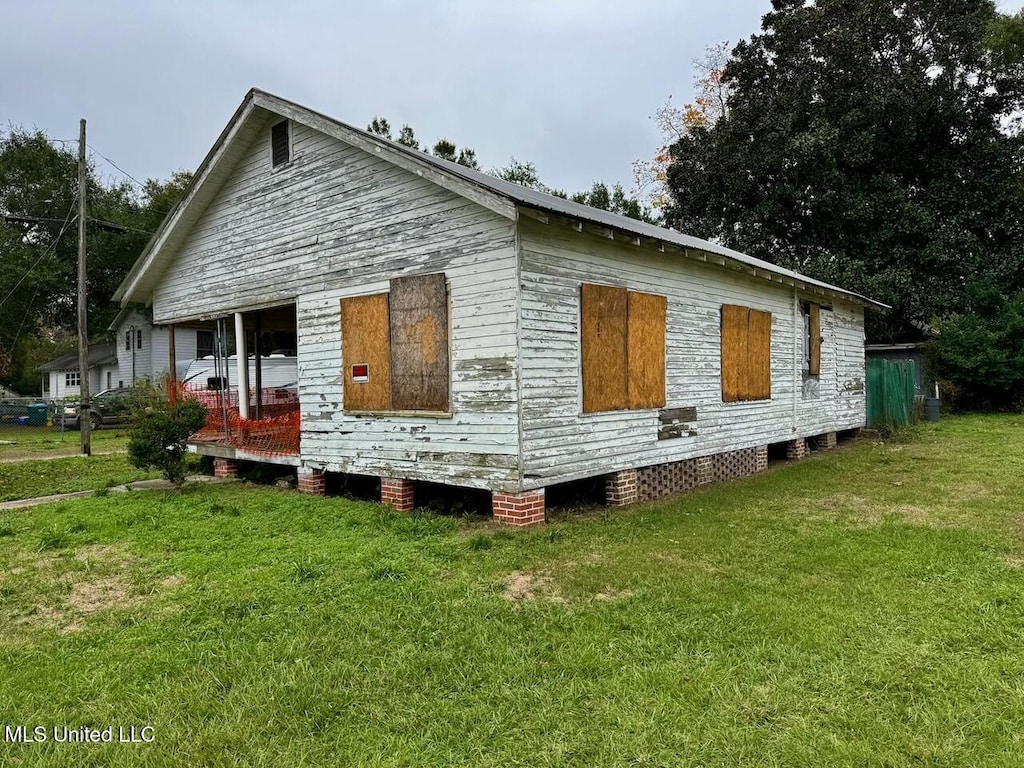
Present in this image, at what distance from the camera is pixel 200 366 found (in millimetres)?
20922

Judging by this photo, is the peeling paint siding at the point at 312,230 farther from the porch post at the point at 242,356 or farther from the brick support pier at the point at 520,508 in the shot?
the brick support pier at the point at 520,508

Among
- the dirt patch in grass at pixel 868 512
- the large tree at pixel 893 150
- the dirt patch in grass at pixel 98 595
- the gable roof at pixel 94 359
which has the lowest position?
the dirt patch in grass at pixel 868 512

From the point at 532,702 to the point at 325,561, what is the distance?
2.94 metres

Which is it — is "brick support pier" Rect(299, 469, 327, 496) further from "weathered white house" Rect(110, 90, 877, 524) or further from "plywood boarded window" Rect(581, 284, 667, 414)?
"plywood boarded window" Rect(581, 284, 667, 414)

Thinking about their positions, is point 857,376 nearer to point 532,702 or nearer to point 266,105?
point 266,105

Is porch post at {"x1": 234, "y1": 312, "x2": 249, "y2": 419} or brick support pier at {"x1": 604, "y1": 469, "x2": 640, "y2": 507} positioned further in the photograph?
porch post at {"x1": 234, "y1": 312, "x2": 249, "y2": 419}

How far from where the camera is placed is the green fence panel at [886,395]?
52.1 ft

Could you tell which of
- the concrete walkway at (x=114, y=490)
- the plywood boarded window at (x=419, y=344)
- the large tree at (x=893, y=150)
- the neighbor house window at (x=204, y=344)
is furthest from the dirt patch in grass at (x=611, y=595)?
the neighbor house window at (x=204, y=344)

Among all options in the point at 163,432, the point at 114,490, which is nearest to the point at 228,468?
the point at 114,490

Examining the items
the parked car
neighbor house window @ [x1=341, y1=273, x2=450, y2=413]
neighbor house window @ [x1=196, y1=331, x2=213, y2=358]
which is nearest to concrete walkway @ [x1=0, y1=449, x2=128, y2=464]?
the parked car

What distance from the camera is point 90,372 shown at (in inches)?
1308

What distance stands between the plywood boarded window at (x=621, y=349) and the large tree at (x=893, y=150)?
1593 centimetres

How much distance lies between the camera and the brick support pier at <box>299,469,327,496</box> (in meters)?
9.12
